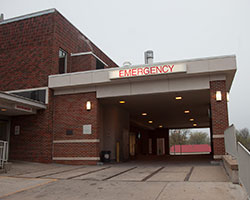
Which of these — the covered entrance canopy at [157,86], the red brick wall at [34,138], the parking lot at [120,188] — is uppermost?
the covered entrance canopy at [157,86]

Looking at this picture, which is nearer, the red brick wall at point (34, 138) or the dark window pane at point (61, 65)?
the red brick wall at point (34, 138)

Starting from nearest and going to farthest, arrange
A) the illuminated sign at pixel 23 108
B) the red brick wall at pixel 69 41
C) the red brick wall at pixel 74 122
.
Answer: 1. the illuminated sign at pixel 23 108
2. the red brick wall at pixel 74 122
3. the red brick wall at pixel 69 41

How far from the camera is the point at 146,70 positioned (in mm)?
12883

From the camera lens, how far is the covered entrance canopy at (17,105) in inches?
474

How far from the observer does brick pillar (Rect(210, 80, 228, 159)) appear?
A: 39.3 ft

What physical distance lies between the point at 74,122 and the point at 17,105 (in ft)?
10.3

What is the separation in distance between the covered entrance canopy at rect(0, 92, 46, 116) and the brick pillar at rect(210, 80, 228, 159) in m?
8.99

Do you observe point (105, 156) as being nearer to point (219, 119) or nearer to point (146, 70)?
point (146, 70)

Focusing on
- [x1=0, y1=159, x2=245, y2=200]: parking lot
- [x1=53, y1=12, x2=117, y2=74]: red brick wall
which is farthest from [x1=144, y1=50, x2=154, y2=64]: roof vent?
[x1=0, y1=159, x2=245, y2=200]: parking lot

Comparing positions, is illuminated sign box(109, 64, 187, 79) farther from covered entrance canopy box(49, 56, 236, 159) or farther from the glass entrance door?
the glass entrance door

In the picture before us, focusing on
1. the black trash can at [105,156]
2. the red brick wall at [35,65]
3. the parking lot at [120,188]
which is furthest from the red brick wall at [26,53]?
the parking lot at [120,188]

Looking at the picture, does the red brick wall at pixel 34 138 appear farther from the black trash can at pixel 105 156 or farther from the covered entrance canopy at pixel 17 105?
the black trash can at pixel 105 156

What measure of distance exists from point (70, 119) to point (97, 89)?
229 centimetres

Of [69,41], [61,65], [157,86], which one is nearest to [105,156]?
[157,86]
